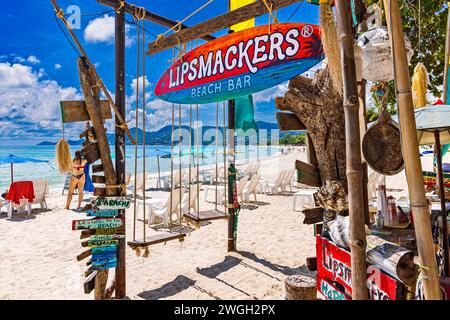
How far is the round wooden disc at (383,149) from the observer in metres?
2.06

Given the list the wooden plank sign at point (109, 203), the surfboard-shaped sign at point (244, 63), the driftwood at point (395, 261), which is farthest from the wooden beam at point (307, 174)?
the wooden plank sign at point (109, 203)

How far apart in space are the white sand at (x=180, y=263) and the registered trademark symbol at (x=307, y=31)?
126 inches

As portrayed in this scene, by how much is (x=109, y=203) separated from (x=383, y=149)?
10.4 ft

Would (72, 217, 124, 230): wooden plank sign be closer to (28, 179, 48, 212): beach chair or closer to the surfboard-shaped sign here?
the surfboard-shaped sign

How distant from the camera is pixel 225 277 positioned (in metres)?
4.80

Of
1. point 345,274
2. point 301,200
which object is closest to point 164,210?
point 301,200

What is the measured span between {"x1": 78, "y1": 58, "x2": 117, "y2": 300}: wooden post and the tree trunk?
2420mm

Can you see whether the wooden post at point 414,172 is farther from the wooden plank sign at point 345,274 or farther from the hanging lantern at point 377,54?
the hanging lantern at point 377,54

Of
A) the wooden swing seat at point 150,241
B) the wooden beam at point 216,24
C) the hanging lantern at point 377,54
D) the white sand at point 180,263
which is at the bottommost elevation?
the white sand at point 180,263

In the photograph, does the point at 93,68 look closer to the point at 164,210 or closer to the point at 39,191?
the point at 164,210

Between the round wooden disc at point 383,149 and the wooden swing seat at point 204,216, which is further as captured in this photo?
the wooden swing seat at point 204,216

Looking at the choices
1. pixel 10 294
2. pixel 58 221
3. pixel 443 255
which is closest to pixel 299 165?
pixel 443 255

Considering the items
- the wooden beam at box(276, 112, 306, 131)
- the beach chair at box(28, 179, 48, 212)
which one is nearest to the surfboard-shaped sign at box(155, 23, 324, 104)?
the wooden beam at box(276, 112, 306, 131)

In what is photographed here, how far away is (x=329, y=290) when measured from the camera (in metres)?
2.15
